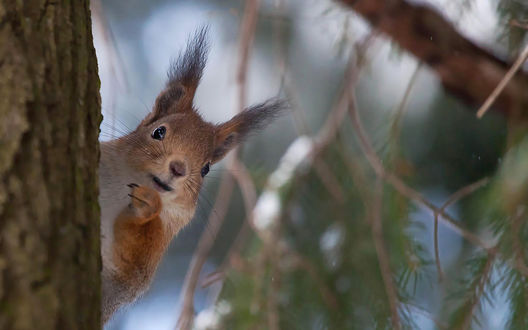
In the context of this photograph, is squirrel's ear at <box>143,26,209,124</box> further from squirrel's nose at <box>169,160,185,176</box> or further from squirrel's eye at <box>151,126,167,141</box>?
squirrel's nose at <box>169,160,185,176</box>

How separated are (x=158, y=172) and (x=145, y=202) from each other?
111 millimetres

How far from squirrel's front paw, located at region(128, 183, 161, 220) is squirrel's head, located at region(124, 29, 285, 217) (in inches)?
3.3

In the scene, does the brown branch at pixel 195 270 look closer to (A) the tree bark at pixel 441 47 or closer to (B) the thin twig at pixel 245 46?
(B) the thin twig at pixel 245 46

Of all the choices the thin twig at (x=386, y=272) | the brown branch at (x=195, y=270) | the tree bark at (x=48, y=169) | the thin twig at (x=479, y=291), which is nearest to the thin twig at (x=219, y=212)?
the brown branch at (x=195, y=270)

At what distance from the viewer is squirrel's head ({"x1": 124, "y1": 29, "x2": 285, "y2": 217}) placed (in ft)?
4.21

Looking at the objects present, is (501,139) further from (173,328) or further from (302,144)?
(173,328)

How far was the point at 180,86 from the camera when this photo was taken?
1.50m

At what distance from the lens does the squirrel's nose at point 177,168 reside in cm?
126

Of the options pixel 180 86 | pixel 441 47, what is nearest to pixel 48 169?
pixel 180 86

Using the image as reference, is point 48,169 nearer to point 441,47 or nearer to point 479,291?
point 479,291

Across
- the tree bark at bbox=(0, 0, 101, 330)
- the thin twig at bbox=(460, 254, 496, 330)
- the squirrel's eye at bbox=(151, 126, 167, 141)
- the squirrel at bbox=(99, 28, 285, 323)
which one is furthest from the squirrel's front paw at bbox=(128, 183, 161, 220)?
the thin twig at bbox=(460, 254, 496, 330)

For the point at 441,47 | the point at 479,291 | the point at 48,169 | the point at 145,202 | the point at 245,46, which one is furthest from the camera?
the point at 441,47

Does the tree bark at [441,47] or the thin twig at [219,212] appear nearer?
the thin twig at [219,212]

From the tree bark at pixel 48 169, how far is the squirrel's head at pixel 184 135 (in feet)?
1.83
